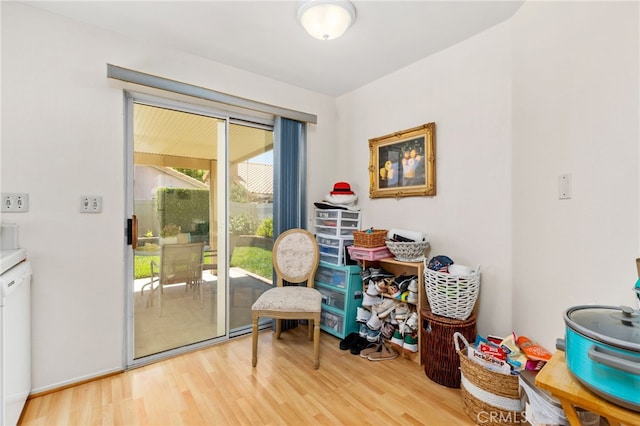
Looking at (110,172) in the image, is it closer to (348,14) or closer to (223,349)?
(223,349)

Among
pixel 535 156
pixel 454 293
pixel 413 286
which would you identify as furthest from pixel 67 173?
pixel 535 156

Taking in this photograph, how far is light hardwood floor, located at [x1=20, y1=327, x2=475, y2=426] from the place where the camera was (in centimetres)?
156

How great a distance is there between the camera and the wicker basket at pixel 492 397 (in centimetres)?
144

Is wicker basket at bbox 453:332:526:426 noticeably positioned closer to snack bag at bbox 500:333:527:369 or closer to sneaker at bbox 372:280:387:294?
snack bag at bbox 500:333:527:369

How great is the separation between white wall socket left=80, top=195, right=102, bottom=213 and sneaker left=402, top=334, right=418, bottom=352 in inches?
89.7

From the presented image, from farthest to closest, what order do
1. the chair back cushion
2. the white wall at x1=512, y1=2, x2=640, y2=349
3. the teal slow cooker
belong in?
the chair back cushion, the white wall at x1=512, y1=2, x2=640, y2=349, the teal slow cooker

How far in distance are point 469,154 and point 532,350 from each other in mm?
1236

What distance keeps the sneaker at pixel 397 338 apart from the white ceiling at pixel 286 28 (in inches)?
83.5

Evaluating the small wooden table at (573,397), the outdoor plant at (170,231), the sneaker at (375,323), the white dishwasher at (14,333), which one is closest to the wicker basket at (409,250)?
the sneaker at (375,323)

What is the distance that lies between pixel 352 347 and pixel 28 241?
2.22 metres

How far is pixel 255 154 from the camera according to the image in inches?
108

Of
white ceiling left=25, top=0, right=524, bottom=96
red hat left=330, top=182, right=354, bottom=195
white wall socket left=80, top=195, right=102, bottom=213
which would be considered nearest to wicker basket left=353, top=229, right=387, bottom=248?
red hat left=330, top=182, right=354, bottom=195

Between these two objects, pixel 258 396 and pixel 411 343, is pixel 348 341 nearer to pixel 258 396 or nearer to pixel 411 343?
pixel 411 343

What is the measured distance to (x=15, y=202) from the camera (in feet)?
5.51
